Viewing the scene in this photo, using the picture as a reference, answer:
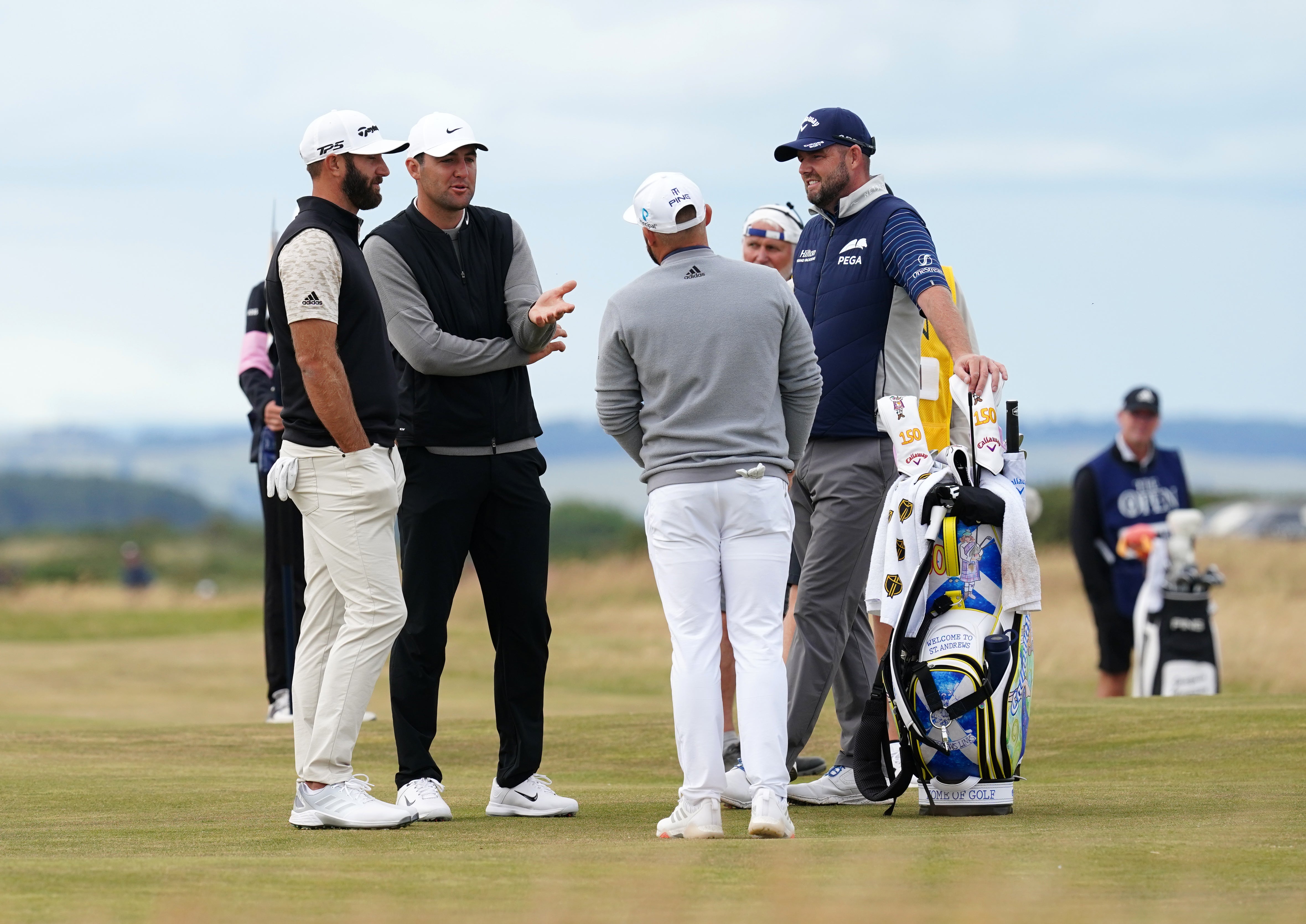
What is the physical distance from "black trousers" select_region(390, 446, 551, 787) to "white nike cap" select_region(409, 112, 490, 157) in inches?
40.2

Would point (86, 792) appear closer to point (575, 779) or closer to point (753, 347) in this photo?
point (575, 779)

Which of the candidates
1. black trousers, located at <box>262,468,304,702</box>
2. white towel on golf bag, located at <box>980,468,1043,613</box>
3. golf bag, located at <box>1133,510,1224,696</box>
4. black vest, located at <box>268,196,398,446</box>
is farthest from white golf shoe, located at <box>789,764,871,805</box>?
golf bag, located at <box>1133,510,1224,696</box>

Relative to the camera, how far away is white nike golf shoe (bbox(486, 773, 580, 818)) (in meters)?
6.27

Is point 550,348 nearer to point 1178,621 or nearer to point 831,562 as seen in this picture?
point 831,562

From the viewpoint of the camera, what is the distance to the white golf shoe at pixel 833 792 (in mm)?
6660

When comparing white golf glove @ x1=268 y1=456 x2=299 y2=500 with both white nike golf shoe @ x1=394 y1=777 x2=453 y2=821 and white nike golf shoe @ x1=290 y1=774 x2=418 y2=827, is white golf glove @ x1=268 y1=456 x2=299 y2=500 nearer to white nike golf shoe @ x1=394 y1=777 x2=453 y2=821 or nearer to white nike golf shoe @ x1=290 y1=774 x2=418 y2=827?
white nike golf shoe @ x1=290 y1=774 x2=418 y2=827

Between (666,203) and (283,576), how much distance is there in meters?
5.08

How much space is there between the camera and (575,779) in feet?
26.1

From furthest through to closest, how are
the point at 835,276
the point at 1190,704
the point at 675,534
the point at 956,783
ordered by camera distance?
1. the point at 1190,704
2. the point at 835,276
3. the point at 956,783
4. the point at 675,534

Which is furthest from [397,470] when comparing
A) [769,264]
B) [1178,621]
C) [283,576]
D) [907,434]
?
[1178,621]

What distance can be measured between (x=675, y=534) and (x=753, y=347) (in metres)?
0.64

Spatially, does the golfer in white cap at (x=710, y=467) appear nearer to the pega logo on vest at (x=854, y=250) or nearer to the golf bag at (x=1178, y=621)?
the pega logo on vest at (x=854, y=250)

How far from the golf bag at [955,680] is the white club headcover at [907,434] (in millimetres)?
162

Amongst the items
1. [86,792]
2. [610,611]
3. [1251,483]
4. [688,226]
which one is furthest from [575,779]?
[1251,483]
